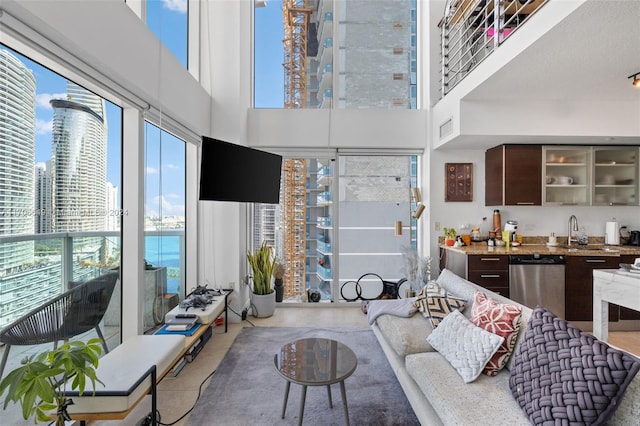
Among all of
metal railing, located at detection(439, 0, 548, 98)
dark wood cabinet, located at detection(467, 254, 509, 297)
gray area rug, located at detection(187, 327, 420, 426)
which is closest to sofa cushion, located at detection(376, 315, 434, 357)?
gray area rug, located at detection(187, 327, 420, 426)

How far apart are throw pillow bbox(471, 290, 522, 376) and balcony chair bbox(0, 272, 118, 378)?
2.40 metres

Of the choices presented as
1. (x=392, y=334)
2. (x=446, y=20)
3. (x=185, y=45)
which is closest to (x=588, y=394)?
(x=392, y=334)

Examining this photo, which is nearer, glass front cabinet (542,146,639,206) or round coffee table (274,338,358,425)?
round coffee table (274,338,358,425)

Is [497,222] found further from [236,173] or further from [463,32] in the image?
[236,173]

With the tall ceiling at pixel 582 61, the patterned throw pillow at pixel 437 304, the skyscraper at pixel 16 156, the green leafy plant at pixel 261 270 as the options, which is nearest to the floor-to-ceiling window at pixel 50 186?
the skyscraper at pixel 16 156

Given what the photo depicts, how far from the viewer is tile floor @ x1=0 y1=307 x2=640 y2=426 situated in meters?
1.95

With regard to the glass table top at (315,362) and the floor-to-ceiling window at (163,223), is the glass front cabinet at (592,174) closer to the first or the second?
the glass table top at (315,362)

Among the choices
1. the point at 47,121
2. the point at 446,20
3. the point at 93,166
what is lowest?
the point at 93,166

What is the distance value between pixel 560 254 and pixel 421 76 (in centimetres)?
307

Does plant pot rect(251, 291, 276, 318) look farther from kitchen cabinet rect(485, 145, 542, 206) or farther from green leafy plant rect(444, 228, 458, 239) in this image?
kitchen cabinet rect(485, 145, 542, 206)

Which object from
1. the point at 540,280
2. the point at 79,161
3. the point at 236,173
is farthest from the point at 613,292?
the point at 79,161

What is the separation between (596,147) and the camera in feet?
12.4

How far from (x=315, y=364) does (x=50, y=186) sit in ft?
6.40

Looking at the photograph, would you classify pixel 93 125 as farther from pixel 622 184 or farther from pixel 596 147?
pixel 622 184
